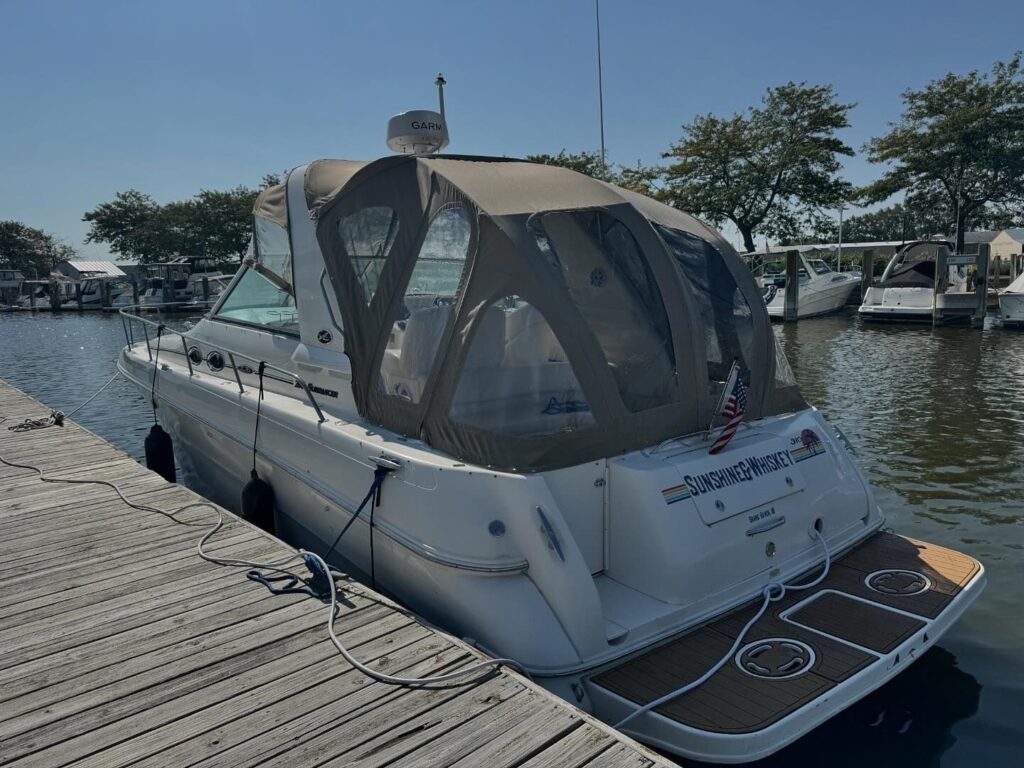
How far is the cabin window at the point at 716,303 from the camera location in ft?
13.3

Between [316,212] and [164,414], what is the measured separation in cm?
359

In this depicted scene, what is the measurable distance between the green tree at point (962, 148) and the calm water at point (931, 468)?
417 inches

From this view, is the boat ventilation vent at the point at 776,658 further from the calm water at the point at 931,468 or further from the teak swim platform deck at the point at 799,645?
the calm water at the point at 931,468

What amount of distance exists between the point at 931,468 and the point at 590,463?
19.4 feet

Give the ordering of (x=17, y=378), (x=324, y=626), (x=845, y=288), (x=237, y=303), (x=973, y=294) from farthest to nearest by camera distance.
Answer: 1. (x=845, y=288)
2. (x=973, y=294)
3. (x=17, y=378)
4. (x=237, y=303)
5. (x=324, y=626)

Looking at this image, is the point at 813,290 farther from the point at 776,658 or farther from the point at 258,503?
the point at 776,658

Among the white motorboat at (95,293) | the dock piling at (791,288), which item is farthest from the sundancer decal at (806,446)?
the white motorboat at (95,293)

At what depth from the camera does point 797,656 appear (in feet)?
10.4

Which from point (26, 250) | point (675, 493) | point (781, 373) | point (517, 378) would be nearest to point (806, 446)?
point (781, 373)

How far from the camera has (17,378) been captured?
17.0 meters

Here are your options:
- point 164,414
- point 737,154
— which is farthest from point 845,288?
point 164,414

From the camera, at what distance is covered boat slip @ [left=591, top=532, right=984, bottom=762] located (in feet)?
9.14

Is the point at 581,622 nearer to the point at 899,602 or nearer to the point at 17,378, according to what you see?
the point at 899,602

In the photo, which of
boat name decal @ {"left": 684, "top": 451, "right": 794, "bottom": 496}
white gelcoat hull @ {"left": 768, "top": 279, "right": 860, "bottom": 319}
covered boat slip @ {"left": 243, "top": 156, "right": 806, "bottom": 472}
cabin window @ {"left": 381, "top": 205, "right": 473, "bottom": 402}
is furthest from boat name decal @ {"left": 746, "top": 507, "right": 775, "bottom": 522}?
white gelcoat hull @ {"left": 768, "top": 279, "right": 860, "bottom": 319}
